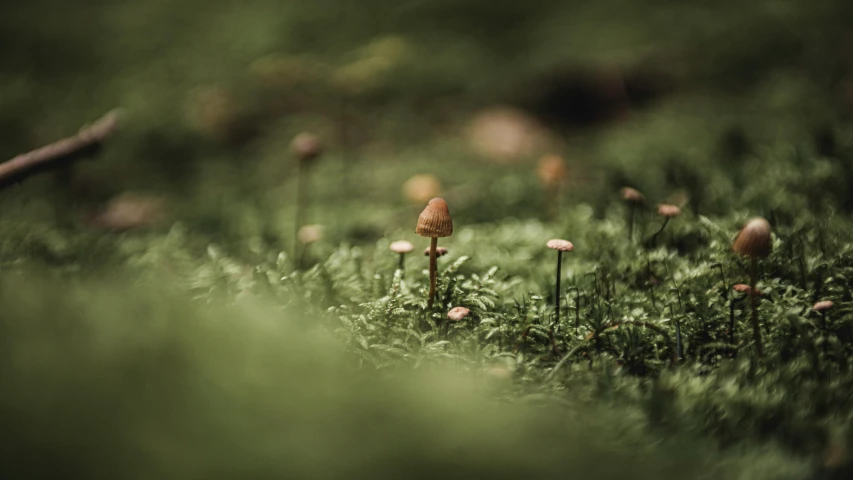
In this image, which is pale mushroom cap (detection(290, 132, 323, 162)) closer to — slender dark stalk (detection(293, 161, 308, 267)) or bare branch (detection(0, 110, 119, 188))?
slender dark stalk (detection(293, 161, 308, 267))

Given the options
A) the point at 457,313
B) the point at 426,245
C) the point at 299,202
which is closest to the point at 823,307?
the point at 457,313

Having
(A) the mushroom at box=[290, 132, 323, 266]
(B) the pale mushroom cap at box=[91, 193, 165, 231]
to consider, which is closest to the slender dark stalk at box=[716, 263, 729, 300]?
(A) the mushroom at box=[290, 132, 323, 266]

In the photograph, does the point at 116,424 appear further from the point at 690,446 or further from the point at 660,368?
the point at 660,368

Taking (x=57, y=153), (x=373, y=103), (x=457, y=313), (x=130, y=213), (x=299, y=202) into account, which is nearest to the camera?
(x=457, y=313)

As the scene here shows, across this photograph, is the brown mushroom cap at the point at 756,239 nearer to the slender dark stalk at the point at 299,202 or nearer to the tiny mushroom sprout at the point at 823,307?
the tiny mushroom sprout at the point at 823,307

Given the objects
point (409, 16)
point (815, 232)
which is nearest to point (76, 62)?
point (409, 16)

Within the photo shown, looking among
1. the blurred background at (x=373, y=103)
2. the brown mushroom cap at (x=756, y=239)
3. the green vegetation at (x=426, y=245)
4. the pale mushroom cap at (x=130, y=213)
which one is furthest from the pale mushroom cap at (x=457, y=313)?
the pale mushroom cap at (x=130, y=213)

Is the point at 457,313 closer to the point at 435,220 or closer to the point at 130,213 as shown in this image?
the point at 435,220
